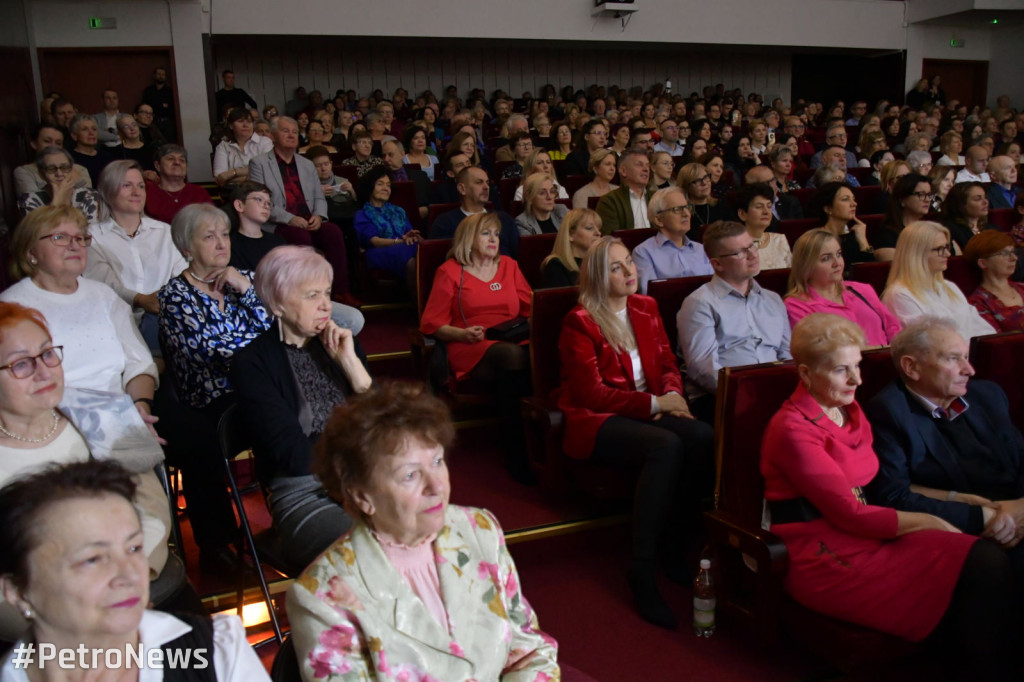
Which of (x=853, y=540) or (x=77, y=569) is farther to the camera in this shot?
(x=853, y=540)

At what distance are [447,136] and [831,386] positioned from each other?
7.10 metres

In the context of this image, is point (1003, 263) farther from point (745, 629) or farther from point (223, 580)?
point (223, 580)

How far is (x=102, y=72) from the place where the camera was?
854cm

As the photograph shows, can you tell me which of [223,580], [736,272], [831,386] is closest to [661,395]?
[736,272]

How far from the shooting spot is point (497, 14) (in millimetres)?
9812

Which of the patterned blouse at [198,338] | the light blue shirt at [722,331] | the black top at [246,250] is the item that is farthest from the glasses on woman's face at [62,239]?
the light blue shirt at [722,331]

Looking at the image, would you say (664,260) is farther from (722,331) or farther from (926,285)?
(926,285)

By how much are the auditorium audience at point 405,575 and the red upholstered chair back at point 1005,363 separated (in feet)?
5.26

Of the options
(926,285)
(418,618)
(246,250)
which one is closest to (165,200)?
(246,250)

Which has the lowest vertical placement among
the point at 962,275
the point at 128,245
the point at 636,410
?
the point at 636,410

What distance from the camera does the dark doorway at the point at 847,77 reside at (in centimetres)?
1191

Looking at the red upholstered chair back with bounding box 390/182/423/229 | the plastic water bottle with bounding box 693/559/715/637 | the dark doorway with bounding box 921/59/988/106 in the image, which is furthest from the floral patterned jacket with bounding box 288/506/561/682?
the dark doorway with bounding box 921/59/988/106

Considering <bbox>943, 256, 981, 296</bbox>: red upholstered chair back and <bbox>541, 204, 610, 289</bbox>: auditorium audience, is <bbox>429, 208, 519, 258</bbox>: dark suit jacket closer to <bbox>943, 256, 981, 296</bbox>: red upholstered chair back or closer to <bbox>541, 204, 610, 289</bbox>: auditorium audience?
<bbox>541, 204, 610, 289</bbox>: auditorium audience

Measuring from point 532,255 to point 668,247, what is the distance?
0.60 meters
